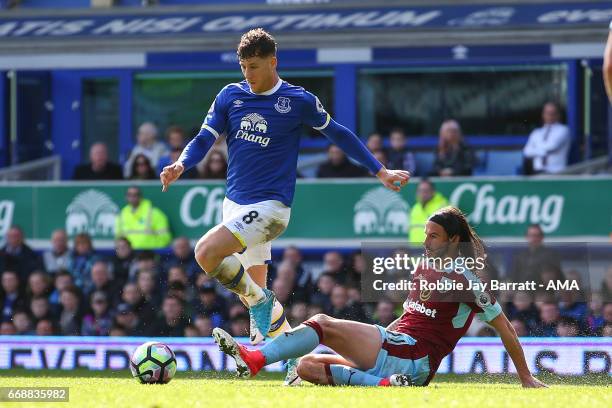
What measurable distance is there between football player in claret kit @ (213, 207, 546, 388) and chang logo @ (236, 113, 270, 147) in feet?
4.30

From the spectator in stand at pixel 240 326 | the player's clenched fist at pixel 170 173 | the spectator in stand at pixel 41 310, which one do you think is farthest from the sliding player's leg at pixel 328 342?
the spectator in stand at pixel 41 310

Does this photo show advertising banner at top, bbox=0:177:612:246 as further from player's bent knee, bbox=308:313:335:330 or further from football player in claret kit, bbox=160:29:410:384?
player's bent knee, bbox=308:313:335:330

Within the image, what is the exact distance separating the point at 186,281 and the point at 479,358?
3595 millimetres

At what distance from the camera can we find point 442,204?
15336mm

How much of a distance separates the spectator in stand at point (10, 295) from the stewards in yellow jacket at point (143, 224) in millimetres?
1333

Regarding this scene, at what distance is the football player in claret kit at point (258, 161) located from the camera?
9.55 meters

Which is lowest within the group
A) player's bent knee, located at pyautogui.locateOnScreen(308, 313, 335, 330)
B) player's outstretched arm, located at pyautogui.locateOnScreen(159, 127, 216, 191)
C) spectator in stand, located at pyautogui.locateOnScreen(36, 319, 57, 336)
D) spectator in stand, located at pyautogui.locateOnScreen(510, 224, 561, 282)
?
spectator in stand, located at pyautogui.locateOnScreen(36, 319, 57, 336)

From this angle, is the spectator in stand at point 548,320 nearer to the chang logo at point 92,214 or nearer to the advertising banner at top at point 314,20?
the advertising banner at top at point 314,20

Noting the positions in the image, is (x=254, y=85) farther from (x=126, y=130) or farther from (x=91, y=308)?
(x=126, y=130)

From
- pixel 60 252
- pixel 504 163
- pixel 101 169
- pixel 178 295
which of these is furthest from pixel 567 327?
pixel 101 169

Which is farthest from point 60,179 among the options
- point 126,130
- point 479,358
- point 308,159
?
point 479,358

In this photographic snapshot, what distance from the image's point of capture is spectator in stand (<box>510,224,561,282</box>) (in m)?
13.5

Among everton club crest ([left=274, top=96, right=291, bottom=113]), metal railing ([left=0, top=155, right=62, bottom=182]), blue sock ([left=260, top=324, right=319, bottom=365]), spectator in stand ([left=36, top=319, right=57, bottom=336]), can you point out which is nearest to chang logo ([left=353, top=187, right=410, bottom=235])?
spectator in stand ([left=36, top=319, right=57, bottom=336])

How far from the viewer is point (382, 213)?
15961 millimetres
